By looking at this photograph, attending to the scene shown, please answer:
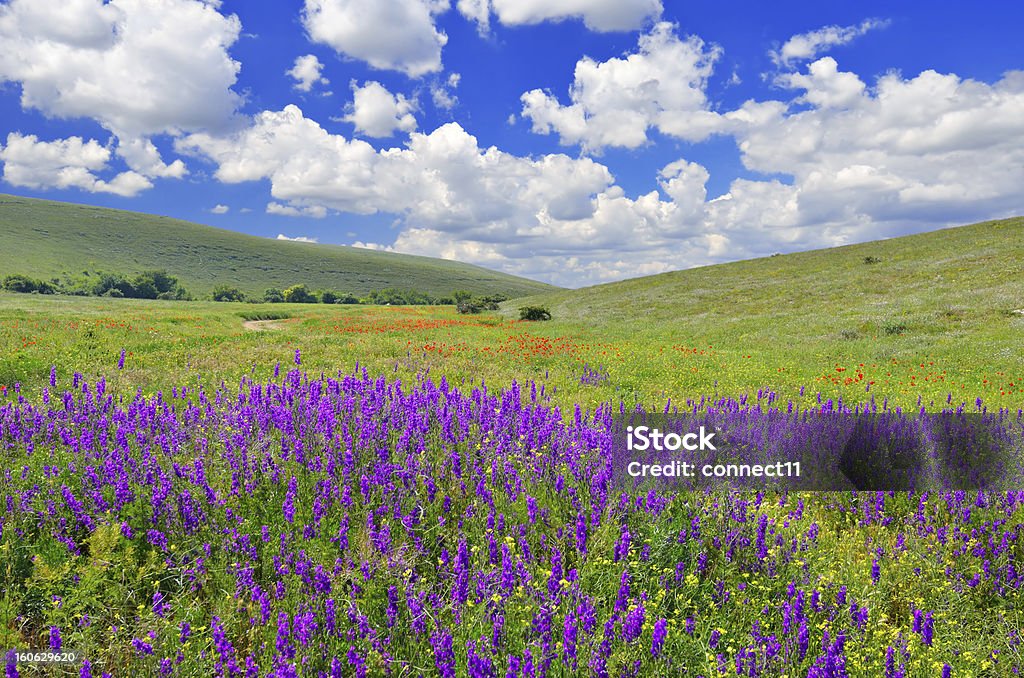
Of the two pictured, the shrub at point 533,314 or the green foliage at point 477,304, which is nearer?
the shrub at point 533,314

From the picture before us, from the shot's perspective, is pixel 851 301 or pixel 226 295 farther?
pixel 226 295

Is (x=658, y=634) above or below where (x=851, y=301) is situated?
below

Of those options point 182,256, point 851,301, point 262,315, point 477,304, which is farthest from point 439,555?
point 182,256

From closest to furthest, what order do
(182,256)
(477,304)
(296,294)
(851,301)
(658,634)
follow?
1. (658,634)
2. (851,301)
3. (477,304)
4. (296,294)
5. (182,256)

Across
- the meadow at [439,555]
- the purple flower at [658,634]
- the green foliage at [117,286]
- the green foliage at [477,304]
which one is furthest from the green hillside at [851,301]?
the green foliage at [117,286]

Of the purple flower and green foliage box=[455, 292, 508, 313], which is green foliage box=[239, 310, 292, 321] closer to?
green foliage box=[455, 292, 508, 313]

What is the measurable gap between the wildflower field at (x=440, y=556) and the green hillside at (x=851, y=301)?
53.8 ft

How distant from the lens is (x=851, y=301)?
98.2 feet

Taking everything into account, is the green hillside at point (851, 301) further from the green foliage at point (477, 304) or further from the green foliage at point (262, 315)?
the green foliage at point (262, 315)

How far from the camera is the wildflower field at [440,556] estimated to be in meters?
2.54

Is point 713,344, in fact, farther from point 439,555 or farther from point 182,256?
point 182,256

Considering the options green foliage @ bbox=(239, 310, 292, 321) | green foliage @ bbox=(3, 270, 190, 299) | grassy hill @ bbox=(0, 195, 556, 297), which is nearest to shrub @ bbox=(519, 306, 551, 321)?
green foliage @ bbox=(239, 310, 292, 321)

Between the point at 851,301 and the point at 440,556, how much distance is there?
33.4 m

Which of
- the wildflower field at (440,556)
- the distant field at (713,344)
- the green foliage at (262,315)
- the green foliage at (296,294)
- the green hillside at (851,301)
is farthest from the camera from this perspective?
the green foliage at (296,294)
